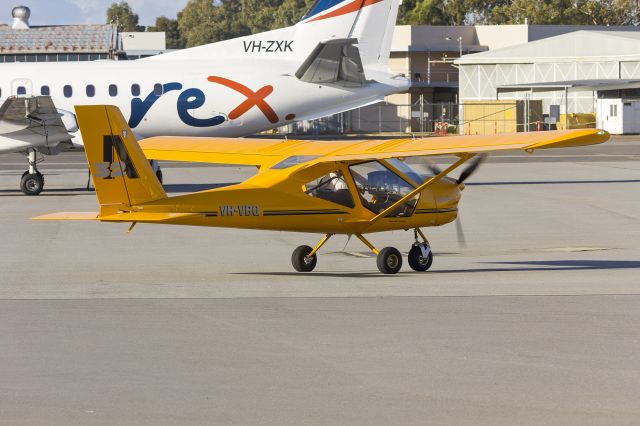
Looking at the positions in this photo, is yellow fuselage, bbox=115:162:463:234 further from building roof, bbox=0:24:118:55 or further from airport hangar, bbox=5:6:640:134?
building roof, bbox=0:24:118:55

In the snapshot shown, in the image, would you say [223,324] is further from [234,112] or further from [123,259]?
[234,112]

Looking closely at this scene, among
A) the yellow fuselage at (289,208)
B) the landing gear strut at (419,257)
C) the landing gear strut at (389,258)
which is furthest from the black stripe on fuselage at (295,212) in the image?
the landing gear strut at (419,257)

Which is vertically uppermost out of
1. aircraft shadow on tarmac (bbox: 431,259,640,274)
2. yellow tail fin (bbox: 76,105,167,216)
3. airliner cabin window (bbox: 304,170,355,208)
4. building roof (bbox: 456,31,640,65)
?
building roof (bbox: 456,31,640,65)

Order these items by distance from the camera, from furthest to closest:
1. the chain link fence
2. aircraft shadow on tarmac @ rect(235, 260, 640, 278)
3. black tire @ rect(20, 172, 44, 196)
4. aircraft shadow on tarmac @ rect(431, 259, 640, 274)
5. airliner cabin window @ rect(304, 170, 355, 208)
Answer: the chain link fence, black tire @ rect(20, 172, 44, 196), aircraft shadow on tarmac @ rect(431, 259, 640, 274), aircraft shadow on tarmac @ rect(235, 260, 640, 278), airliner cabin window @ rect(304, 170, 355, 208)

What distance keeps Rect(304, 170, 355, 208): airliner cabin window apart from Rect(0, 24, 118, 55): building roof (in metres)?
62.8

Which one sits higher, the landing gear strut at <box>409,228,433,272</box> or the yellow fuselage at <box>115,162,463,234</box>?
the yellow fuselage at <box>115,162,463,234</box>

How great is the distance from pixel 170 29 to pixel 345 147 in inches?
6574

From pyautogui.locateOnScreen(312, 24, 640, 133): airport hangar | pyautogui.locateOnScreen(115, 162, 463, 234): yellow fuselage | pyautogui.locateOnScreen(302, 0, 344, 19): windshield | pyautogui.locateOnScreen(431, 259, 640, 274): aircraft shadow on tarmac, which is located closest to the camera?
pyautogui.locateOnScreen(115, 162, 463, 234): yellow fuselage

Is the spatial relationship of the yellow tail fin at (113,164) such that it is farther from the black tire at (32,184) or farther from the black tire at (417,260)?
the black tire at (32,184)

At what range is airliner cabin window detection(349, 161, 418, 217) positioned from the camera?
14516 mm

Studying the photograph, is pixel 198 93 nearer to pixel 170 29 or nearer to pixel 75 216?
pixel 75 216

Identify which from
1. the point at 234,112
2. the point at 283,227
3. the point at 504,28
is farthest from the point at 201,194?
the point at 504,28

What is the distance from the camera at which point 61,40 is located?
78.2m

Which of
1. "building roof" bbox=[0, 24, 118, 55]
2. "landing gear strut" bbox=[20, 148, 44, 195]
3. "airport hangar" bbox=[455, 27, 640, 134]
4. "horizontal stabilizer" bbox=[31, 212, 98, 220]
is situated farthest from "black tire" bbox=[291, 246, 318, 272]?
"building roof" bbox=[0, 24, 118, 55]
